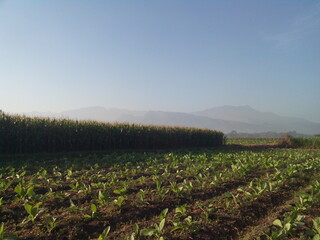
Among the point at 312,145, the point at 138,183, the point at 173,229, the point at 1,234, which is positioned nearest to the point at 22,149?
the point at 138,183

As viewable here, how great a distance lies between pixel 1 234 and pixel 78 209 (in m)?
1.59

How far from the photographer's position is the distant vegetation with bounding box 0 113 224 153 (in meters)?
14.3

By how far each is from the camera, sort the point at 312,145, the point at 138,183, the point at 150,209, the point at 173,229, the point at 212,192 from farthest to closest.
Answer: the point at 312,145, the point at 138,183, the point at 212,192, the point at 150,209, the point at 173,229

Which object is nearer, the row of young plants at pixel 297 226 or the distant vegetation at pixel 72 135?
the row of young plants at pixel 297 226

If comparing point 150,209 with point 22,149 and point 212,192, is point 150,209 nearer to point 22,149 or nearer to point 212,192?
point 212,192

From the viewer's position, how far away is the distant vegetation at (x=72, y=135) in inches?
565

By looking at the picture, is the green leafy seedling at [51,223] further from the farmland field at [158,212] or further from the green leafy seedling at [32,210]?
the green leafy seedling at [32,210]

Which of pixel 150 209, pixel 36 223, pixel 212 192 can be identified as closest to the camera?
pixel 36 223

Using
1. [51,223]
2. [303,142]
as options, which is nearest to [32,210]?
[51,223]

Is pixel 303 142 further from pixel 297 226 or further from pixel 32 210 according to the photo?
pixel 32 210

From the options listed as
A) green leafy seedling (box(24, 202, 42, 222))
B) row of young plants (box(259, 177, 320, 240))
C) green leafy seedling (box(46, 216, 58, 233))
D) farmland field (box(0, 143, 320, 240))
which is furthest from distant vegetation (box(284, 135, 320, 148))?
green leafy seedling (box(24, 202, 42, 222))

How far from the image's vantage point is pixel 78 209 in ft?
15.9

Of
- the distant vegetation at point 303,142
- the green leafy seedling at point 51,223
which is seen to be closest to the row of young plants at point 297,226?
the green leafy seedling at point 51,223

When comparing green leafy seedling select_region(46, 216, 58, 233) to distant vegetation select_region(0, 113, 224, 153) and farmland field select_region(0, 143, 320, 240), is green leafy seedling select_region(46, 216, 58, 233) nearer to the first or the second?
farmland field select_region(0, 143, 320, 240)
